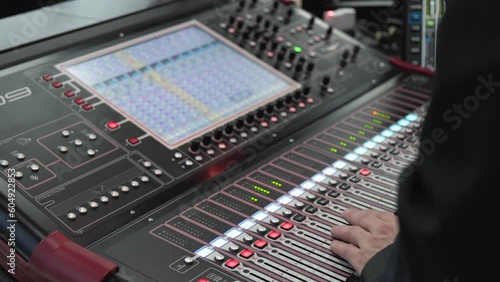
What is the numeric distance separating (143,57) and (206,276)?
2.78ft

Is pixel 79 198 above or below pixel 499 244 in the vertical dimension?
below

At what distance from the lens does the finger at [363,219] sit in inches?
69.1

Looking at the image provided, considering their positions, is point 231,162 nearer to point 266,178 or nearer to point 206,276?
point 266,178

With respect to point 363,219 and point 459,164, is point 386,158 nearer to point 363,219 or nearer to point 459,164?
point 363,219

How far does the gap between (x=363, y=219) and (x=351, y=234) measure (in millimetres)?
60

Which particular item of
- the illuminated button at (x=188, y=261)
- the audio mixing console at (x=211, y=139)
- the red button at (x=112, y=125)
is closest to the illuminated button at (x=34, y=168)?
the audio mixing console at (x=211, y=139)

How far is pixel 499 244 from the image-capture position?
1165 millimetres

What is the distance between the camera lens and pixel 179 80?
2246 millimetres

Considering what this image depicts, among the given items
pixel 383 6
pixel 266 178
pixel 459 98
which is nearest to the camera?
pixel 459 98

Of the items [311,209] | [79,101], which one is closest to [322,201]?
[311,209]

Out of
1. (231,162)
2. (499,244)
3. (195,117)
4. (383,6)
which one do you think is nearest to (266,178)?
(231,162)

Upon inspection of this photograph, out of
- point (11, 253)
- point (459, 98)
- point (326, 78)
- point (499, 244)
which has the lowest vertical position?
point (11, 253)

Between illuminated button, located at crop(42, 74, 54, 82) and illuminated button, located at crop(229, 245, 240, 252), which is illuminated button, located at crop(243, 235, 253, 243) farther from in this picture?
illuminated button, located at crop(42, 74, 54, 82)

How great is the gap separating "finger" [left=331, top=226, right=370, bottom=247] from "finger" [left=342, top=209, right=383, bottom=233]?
18 mm
